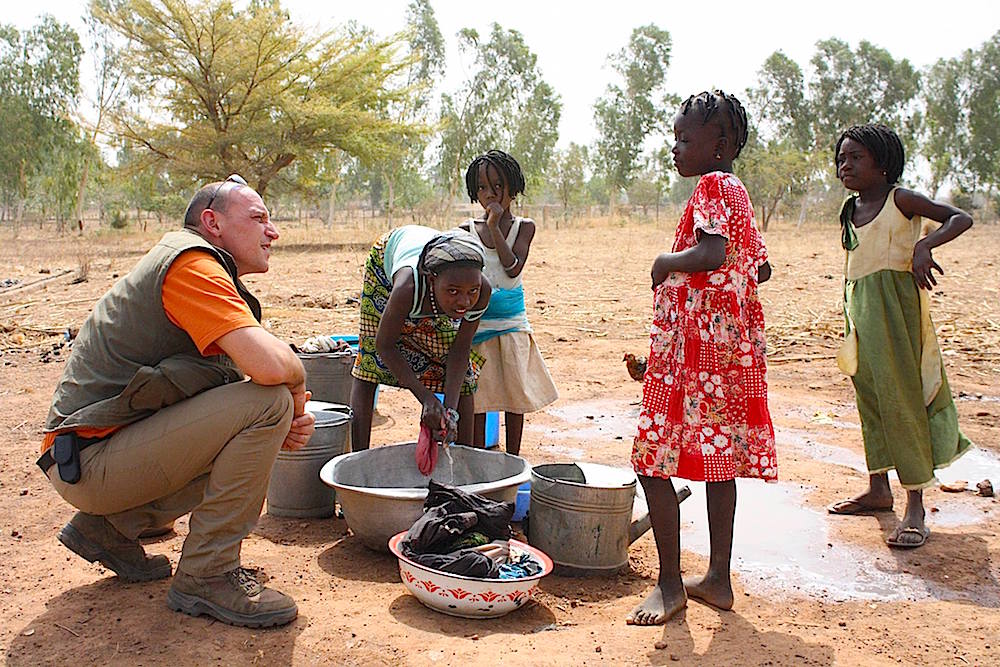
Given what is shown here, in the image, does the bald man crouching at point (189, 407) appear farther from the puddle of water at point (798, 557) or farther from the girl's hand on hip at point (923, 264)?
the girl's hand on hip at point (923, 264)

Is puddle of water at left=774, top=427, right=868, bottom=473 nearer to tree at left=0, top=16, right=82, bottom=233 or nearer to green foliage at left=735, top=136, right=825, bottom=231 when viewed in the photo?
green foliage at left=735, top=136, right=825, bottom=231

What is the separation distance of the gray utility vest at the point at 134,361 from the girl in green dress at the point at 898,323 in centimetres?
252

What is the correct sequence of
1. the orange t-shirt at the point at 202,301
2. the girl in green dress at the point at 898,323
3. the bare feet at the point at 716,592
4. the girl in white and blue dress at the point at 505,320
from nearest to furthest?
1. the orange t-shirt at the point at 202,301
2. the bare feet at the point at 716,592
3. the girl in green dress at the point at 898,323
4. the girl in white and blue dress at the point at 505,320

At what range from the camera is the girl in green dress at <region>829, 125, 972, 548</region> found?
3.47 meters

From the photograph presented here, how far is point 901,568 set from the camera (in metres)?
3.18

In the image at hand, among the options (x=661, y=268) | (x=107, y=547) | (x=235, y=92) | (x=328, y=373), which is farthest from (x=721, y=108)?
(x=235, y=92)

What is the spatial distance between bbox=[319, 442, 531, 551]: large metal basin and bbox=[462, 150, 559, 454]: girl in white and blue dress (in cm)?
59

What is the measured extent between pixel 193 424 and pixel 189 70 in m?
20.9

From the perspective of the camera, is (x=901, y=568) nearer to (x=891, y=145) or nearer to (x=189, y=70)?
(x=891, y=145)

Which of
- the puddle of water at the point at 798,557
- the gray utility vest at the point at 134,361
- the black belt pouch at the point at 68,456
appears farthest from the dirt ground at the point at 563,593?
the gray utility vest at the point at 134,361

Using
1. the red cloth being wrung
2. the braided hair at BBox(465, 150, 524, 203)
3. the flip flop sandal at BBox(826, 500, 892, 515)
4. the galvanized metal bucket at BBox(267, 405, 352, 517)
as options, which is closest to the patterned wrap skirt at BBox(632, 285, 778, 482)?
the red cloth being wrung

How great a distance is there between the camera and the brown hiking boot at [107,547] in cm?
264

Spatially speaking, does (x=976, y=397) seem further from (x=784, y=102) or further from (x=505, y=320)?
(x=784, y=102)

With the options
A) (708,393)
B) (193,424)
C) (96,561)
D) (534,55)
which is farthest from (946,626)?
(534,55)
